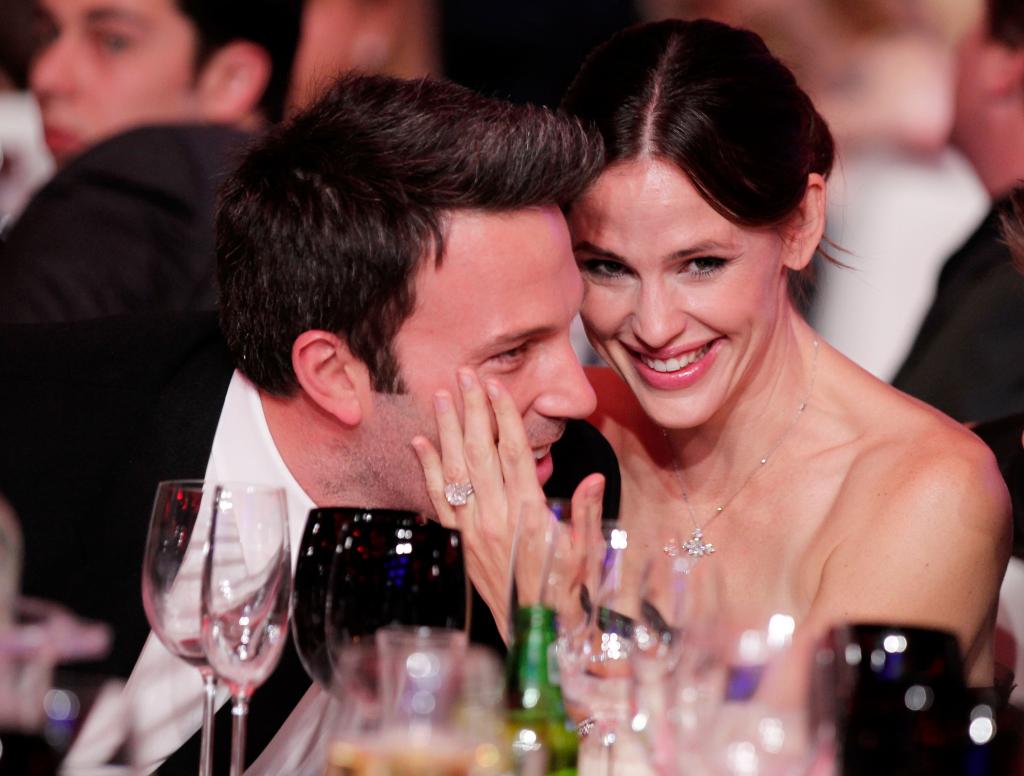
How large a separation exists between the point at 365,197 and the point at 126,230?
1.56m

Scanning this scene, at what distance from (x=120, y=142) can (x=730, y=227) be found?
73.7 inches

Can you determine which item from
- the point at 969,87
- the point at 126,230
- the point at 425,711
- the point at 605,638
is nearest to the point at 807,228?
the point at 605,638

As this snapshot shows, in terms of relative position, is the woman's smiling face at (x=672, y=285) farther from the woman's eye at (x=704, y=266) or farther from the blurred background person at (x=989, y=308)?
the blurred background person at (x=989, y=308)

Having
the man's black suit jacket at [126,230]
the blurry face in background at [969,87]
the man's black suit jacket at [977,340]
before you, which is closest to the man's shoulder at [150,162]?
the man's black suit jacket at [126,230]

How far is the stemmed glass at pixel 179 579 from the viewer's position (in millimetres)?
1500

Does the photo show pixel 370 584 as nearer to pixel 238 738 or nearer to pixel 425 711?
pixel 238 738

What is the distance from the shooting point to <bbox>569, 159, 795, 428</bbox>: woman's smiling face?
7.77 ft

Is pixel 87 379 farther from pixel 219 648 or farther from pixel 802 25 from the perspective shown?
pixel 802 25

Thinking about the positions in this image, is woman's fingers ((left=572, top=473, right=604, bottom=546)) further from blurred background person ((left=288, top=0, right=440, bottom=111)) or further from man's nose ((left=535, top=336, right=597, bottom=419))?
blurred background person ((left=288, top=0, right=440, bottom=111))

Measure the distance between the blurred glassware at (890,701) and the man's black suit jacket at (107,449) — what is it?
1.02m

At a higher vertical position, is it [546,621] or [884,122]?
[884,122]

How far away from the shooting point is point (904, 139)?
4559 millimetres

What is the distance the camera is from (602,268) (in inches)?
97.3

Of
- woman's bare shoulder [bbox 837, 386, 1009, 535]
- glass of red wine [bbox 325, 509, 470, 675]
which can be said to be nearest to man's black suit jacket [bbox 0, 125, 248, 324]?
woman's bare shoulder [bbox 837, 386, 1009, 535]
